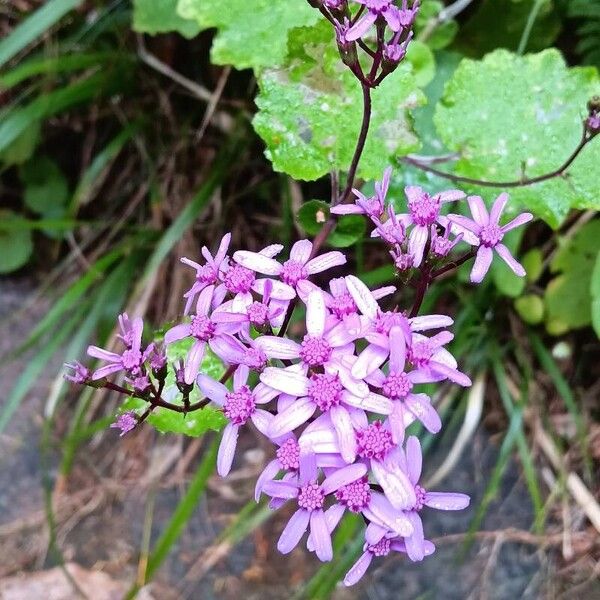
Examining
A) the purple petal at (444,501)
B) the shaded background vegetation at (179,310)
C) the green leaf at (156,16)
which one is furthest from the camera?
the shaded background vegetation at (179,310)

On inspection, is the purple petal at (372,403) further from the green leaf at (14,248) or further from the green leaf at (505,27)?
the green leaf at (14,248)

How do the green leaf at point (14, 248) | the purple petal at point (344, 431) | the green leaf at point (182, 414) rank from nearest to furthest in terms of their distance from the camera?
the purple petal at point (344, 431)
the green leaf at point (182, 414)
the green leaf at point (14, 248)

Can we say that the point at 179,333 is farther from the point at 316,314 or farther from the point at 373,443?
the point at 373,443

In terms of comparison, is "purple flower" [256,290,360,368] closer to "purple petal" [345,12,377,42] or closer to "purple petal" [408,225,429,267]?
"purple petal" [408,225,429,267]

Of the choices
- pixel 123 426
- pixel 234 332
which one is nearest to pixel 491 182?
pixel 234 332

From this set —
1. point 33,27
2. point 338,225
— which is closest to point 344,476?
point 338,225

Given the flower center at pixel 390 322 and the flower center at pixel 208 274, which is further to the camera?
the flower center at pixel 208 274

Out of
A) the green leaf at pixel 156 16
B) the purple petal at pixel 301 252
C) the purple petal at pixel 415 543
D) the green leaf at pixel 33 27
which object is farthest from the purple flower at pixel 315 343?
the green leaf at pixel 33 27

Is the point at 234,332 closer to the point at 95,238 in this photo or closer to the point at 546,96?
the point at 546,96
